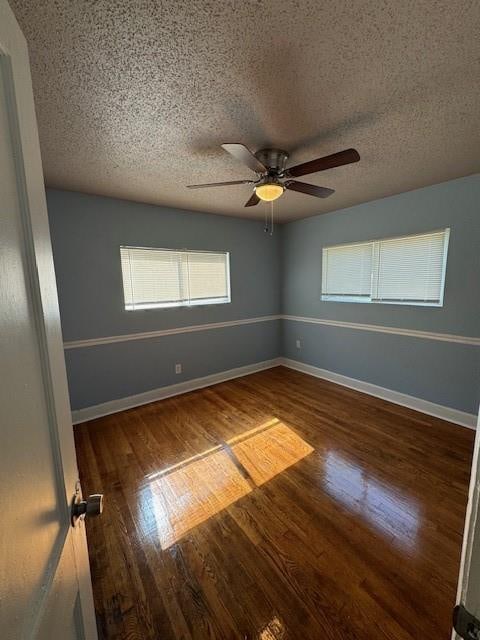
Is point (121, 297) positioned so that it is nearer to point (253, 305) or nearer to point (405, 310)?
point (253, 305)

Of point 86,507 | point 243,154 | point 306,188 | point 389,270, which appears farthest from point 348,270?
point 86,507

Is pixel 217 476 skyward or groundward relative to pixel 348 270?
groundward

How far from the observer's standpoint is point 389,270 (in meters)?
3.00

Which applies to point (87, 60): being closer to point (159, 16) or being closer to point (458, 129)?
point (159, 16)

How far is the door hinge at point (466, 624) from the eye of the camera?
1.44 feet

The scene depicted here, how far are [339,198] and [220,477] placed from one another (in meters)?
3.00

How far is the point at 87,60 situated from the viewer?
108cm

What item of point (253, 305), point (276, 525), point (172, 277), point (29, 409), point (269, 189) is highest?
point (269, 189)

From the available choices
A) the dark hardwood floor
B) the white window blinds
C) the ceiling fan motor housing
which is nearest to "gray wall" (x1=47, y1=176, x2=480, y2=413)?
the white window blinds

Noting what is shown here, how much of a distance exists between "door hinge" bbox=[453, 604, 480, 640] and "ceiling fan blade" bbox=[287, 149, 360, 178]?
5.59ft

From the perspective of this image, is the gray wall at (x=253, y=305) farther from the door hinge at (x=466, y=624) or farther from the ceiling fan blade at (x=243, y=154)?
the door hinge at (x=466, y=624)

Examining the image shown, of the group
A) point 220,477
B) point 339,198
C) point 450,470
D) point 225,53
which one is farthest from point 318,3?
point 450,470

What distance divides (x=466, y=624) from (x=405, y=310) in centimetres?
290

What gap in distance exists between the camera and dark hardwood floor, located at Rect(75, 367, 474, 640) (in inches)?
45.6
